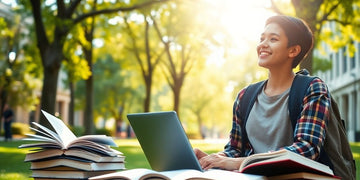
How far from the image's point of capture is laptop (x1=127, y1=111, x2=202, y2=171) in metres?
2.92

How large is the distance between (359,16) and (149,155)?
58.7ft

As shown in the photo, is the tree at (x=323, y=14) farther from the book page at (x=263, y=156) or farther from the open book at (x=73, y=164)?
the book page at (x=263, y=156)

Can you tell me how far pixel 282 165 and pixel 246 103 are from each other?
1187 mm

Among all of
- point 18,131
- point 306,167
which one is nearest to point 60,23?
point 306,167

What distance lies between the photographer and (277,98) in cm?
334

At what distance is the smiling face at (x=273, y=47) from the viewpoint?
3.31m

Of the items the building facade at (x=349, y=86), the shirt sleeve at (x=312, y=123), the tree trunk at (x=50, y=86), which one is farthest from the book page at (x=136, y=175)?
the building facade at (x=349, y=86)

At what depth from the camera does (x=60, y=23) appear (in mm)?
15500

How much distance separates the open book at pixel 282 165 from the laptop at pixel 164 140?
45cm

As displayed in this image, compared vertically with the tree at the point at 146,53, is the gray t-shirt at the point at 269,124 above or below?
below

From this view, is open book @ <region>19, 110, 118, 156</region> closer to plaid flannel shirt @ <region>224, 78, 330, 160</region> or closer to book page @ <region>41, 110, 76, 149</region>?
book page @ <region>41, 110, 76, 149</region>

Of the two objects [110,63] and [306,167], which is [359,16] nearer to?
[306,167]

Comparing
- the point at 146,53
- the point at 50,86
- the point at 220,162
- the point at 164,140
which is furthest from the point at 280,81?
the point at 146,53

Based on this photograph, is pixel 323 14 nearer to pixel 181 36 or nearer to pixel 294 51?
pixel 181 36
